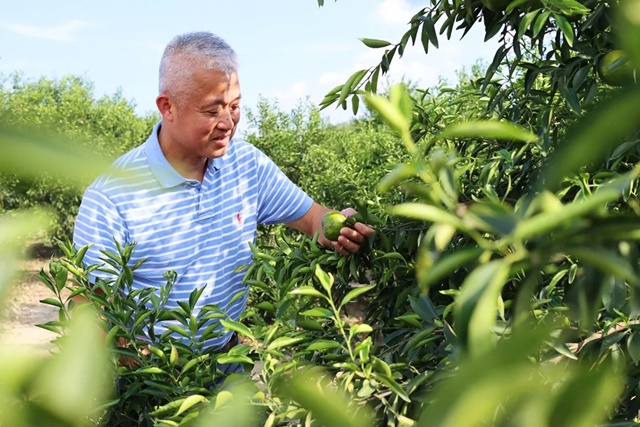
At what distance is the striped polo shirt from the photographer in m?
2.49

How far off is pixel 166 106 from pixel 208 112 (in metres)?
0.21

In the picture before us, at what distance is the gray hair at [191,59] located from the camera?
267cm

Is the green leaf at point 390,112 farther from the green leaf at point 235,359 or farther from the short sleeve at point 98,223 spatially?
the short sleeve at point 98,223

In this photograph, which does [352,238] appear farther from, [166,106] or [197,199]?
[166,106]

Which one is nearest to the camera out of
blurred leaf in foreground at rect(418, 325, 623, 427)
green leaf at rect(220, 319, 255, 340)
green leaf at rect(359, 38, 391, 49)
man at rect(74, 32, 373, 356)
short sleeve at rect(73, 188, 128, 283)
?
blurred leaf in foreground at rect(418, 325, 623, 427)

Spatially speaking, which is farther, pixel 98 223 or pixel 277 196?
pixel 277 196

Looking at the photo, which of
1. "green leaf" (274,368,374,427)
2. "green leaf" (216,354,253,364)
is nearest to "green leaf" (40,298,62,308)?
"green leaf" (216,354,253,364)

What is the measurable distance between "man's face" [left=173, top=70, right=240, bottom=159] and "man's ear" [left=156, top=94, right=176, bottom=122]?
0.14 ft

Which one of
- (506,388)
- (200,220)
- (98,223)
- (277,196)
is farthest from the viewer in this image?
(277,196)

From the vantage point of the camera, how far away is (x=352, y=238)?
1653mm

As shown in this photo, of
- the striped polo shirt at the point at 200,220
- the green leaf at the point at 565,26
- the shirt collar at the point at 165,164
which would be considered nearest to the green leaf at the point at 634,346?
the green leaf at the point at 565,26

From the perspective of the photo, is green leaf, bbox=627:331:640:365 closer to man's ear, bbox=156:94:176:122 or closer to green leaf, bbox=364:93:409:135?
green leaf, bbox=364:93:409:135

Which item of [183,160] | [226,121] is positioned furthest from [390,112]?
[183,160]

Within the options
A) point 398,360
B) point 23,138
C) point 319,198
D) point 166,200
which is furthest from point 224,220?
point 319,198
